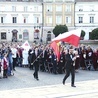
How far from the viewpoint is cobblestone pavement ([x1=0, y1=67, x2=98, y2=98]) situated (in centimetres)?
1259

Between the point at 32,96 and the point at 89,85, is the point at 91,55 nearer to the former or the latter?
the point at 89,85

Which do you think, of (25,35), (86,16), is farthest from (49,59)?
(86,16)

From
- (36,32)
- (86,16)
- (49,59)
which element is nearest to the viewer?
(49,59)

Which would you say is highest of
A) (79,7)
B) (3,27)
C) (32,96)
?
(79,7)

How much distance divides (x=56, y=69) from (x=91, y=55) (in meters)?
3.04

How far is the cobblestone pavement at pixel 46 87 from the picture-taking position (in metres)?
12.6

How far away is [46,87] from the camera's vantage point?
1427cm

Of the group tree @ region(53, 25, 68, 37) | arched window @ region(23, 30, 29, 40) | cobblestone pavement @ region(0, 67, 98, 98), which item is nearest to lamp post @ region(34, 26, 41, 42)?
arched window @ region(23, 30, 29, 40)

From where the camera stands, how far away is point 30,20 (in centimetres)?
7675

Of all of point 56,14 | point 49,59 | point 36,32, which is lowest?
point 49,59

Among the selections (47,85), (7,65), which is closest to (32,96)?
(47,85)

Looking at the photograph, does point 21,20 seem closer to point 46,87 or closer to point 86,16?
point 86,16

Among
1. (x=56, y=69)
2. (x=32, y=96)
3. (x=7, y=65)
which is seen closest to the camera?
(x=32, y=96)

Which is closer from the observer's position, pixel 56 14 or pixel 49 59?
pixel 49 59
